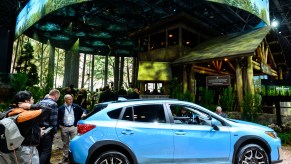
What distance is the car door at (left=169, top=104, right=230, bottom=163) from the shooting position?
5.00 m

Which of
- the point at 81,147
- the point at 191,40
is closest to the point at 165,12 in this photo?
the point at 191,40

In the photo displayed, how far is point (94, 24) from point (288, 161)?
21935 millimetres

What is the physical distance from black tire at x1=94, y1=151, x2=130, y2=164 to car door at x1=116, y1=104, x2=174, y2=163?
242 mm

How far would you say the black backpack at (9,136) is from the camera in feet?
10.5

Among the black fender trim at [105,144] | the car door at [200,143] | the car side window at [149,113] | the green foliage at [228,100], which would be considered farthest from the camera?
the green foliage at [228,100]

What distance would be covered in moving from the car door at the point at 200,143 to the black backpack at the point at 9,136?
2969 millimetres

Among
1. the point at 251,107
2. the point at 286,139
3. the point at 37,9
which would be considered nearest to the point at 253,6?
the point at 251,107

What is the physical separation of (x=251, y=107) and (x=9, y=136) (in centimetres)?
1131

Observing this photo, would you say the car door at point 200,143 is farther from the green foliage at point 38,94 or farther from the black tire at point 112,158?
the green foliage at point 38,94

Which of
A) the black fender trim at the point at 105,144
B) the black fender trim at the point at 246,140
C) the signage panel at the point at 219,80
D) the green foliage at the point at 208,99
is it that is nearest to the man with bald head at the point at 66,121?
the black fender trim at the point at 105,144

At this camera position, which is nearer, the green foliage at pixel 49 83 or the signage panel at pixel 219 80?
the green foliage at pixel 49 83

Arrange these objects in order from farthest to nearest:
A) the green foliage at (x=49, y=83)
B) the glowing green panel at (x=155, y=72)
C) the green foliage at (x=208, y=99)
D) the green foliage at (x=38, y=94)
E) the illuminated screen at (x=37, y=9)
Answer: the glowing green panel at (x=155, y=72), the illuminated screen at (x=37, y=9), the green foliage at (x=208, y=99), the green foliage at (x=49, y=83), the green foliage at (x=38, y=94)

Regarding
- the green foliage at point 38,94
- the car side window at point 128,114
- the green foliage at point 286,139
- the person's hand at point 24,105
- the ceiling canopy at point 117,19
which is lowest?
the green foliage at point 286,139

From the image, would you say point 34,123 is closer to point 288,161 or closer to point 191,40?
point 288,161
